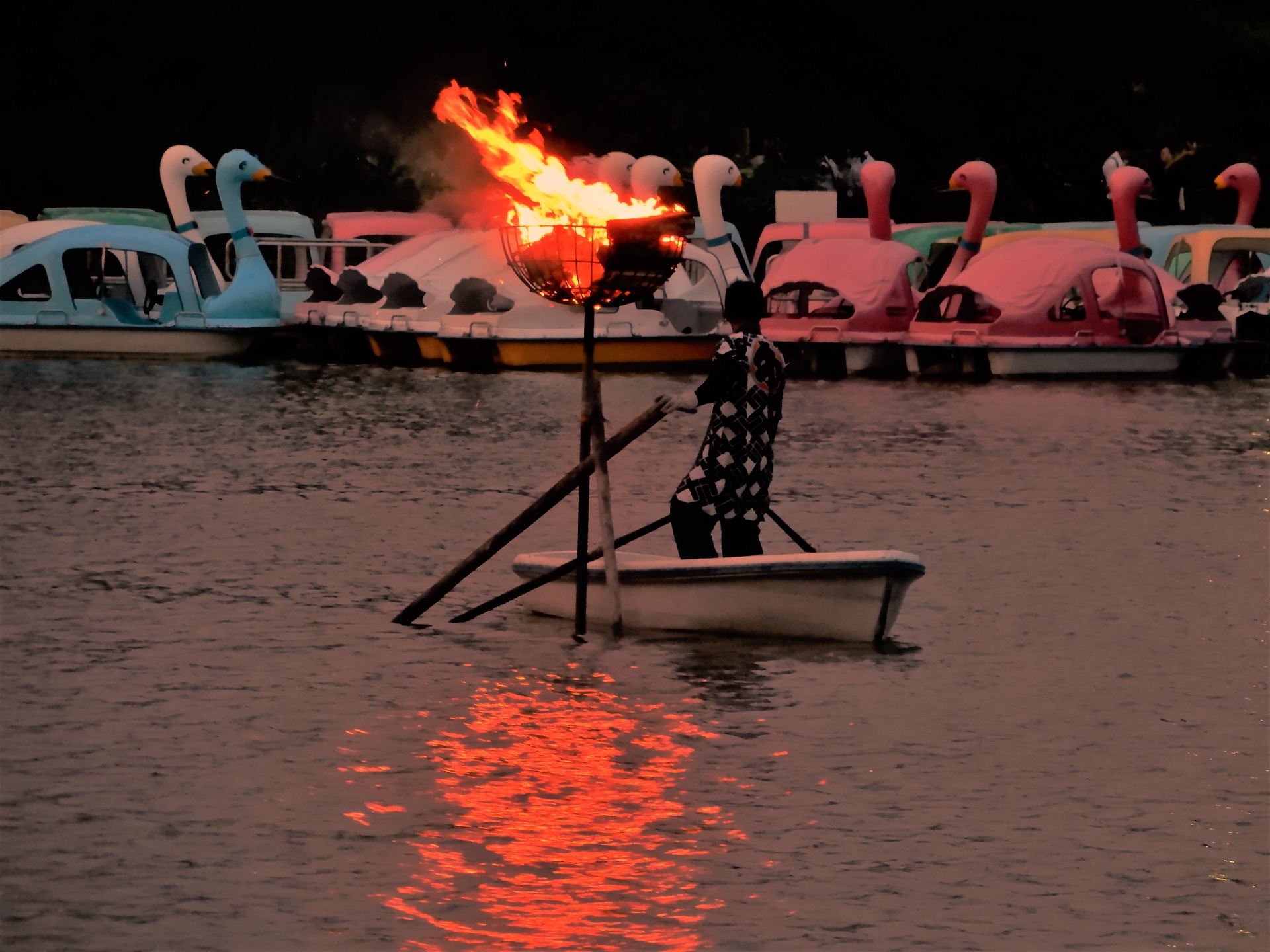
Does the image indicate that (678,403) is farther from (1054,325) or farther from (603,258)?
(1054,325)

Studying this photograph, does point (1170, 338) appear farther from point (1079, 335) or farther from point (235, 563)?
point (235, 563)

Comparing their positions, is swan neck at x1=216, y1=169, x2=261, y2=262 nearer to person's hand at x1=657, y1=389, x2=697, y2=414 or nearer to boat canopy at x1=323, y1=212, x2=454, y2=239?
boat canopy at x1=323, y1=212, x2=454, y2=239

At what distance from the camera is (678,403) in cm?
979

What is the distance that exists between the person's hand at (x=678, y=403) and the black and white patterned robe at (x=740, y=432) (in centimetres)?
37

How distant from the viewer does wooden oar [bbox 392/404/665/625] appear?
1010cm

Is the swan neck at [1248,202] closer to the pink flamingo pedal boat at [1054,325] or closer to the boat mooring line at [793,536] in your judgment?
the pink flamingo pedal boat at [1054,325]

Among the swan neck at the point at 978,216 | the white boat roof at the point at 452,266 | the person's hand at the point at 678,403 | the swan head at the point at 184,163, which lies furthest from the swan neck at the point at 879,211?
the person's hand at the point at 678,403

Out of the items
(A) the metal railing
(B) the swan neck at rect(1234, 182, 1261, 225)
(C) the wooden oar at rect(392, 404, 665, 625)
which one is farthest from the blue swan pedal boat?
(C) the wooden oar at rect(392, 404, 665, 625)

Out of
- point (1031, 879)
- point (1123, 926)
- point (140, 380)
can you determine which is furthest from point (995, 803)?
point (140, 380)

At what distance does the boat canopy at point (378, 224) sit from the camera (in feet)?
122

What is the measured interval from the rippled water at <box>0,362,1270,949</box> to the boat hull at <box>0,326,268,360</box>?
46.4 ft

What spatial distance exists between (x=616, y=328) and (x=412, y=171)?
19309mm

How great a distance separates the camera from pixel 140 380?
27156 millimetres

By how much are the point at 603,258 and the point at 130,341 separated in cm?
2159
